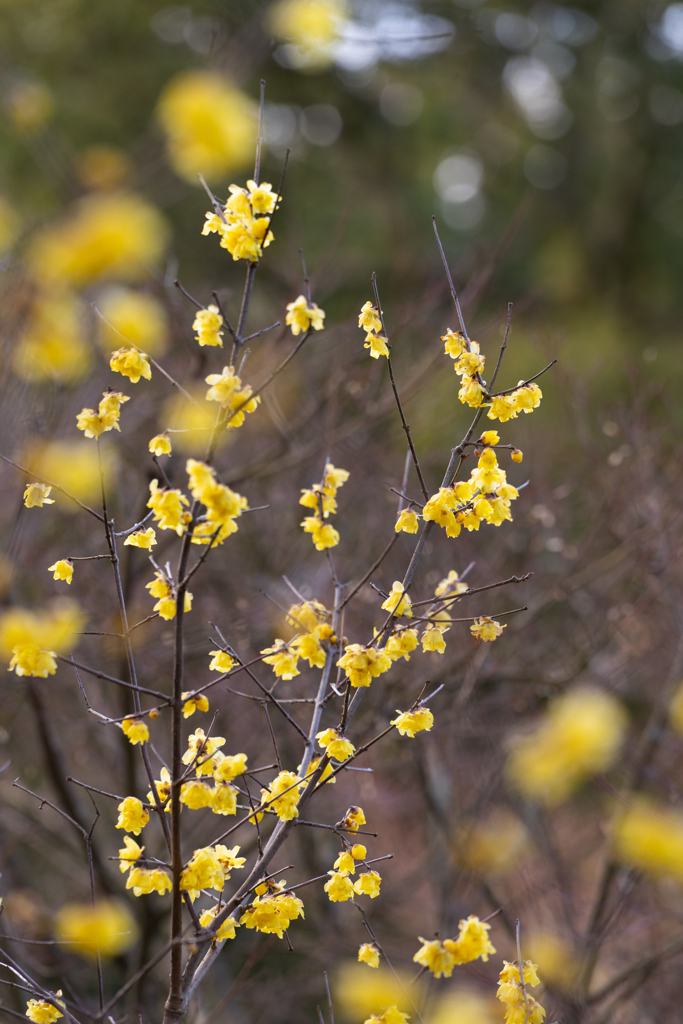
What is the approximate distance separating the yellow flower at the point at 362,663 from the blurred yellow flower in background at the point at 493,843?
1.49 metres

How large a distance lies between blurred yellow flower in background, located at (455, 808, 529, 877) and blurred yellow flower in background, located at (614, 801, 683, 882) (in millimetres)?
454

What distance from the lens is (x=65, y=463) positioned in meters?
2.71

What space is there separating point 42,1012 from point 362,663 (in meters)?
0.97

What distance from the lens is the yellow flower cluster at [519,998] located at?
138 cm

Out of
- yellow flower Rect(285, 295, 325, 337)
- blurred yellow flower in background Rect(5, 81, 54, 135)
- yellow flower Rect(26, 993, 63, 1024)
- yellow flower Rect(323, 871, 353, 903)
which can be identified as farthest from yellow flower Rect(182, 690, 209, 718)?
blurred yellow flower in background Rect(5, 81, 54, 135)

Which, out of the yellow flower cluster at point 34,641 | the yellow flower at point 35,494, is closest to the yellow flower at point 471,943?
the yellow flower cluster at point 34,641

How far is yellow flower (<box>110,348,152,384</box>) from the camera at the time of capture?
55.2 inches

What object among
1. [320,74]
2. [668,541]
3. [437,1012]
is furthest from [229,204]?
[320,74]

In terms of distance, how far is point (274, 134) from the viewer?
711cm

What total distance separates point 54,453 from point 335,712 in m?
1.68

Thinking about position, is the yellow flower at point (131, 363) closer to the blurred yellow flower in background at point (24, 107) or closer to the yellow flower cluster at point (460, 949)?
the yellow flower cluster at point (460, 949)

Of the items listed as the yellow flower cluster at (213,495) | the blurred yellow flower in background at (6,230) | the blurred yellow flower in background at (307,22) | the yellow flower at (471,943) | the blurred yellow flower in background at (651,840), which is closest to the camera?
the yellow flower cluster at (213,495)

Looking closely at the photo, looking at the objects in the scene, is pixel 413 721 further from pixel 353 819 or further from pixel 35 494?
pixel 35 494

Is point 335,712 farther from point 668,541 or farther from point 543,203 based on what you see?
point 543,203
